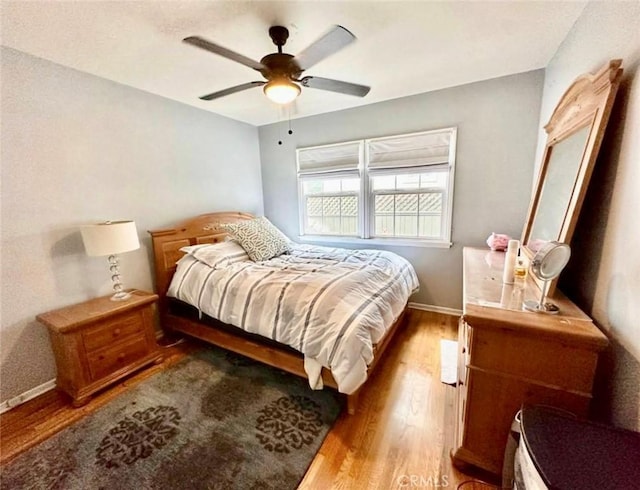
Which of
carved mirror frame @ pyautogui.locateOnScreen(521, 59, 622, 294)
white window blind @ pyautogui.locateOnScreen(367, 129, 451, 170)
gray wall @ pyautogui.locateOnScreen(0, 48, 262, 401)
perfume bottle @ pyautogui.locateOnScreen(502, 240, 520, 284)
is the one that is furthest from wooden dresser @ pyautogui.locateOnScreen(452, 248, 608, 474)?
gray wall @ pyautogui.locateOnScreen(0, 48, 262, 401)

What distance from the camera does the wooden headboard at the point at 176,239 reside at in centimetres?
272

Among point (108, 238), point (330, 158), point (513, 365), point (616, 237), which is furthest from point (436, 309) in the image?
point (108, 238)

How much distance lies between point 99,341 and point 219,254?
1117 millimetres

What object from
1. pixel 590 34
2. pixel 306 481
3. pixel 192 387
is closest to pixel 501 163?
pixel 590 34

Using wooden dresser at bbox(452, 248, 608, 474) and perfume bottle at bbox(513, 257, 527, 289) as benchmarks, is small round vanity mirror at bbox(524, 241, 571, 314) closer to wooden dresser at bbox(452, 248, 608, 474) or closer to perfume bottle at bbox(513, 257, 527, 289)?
wooden dresser at bbox(452, 248, 608, 474)

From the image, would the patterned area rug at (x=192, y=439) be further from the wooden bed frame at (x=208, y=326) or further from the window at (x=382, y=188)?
the window at (x=382, y=188)

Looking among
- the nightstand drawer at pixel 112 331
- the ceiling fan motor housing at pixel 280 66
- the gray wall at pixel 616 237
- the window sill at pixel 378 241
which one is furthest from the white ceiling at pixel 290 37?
the nightstand drawer at pixel 112 331

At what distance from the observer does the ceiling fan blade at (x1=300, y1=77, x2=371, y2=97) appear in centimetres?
187

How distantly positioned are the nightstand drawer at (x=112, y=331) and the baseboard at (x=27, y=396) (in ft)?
1.81

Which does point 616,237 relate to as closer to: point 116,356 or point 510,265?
point 510,265

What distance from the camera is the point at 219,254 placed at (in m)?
2.63

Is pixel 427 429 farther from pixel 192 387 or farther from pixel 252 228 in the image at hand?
pixel 252 228

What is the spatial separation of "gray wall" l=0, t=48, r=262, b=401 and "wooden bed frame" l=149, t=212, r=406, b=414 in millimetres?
154

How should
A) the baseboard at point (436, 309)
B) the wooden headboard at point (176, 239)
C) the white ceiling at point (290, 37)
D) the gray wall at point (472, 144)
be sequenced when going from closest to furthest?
the white ceiling at point (290, 37) < the gray wall at point (472, 144) < the wooden headboard at point (176, 239) < the baseboard at point (436, 309)
